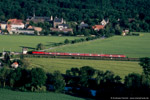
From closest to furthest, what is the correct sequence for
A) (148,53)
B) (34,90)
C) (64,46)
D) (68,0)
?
(34,90), (148,53), (64,46), (68,0)

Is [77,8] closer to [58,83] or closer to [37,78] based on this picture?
[37,78]

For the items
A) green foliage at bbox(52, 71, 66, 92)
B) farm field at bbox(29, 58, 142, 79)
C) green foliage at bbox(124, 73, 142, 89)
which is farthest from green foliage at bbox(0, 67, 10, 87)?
green foliage at bbox(124, 73, 142, 89)

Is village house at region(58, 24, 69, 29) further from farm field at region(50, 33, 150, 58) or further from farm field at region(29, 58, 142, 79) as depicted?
farm field at region(29, 58, 142, 79)

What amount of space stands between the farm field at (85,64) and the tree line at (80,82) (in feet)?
5.75

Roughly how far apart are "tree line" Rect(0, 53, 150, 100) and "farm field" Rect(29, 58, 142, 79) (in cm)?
175

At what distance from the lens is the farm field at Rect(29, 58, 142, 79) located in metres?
18.0

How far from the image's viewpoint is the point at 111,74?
50.9 feet

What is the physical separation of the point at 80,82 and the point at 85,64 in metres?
4.35

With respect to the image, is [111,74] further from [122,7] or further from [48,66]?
[122,7]

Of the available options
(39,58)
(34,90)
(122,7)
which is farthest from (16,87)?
(122,7)

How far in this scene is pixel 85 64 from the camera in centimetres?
1970

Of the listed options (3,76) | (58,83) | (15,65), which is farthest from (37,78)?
(15,65)

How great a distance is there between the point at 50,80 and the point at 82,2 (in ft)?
171

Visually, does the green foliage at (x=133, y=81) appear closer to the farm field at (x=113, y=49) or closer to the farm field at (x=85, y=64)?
the farm field at (x=85, y=64)
